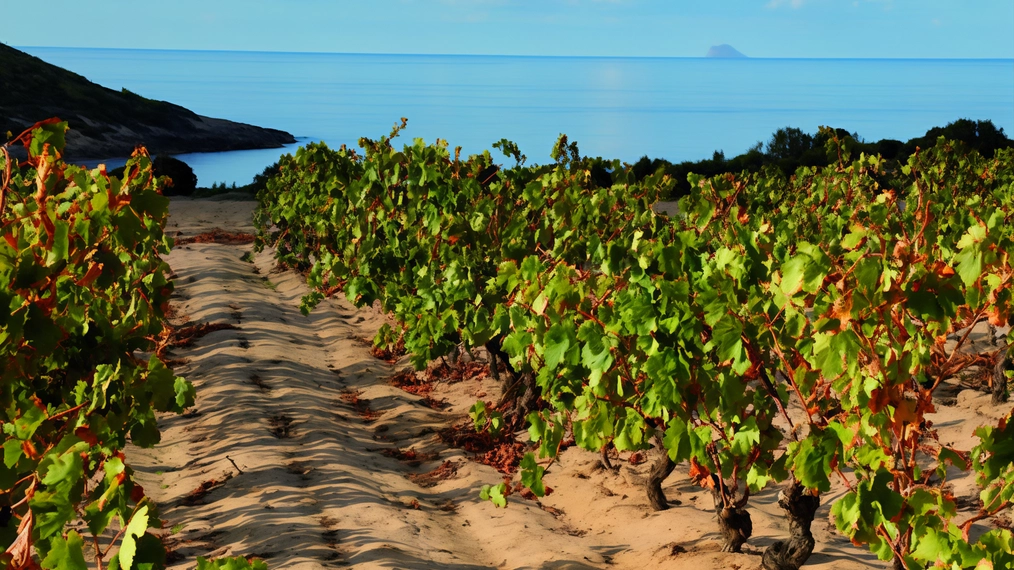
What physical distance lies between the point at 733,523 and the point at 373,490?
263cm

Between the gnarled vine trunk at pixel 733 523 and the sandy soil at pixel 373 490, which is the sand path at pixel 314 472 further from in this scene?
the gnarled vine trunk at pixel 733 523

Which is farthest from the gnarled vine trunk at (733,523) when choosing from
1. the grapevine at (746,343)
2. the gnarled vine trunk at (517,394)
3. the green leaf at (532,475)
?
the gnarled vine trunk at (517,394)

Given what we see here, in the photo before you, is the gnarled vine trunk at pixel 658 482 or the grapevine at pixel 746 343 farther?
the gnarled vine trunk at pixel 658 482

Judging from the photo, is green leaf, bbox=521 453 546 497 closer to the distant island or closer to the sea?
the sea

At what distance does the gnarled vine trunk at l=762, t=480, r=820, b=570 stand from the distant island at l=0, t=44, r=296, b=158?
52.2 meters

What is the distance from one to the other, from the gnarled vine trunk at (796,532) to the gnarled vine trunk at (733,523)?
27 cm

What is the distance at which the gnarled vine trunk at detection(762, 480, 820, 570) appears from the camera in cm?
480

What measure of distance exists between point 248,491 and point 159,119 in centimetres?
6319

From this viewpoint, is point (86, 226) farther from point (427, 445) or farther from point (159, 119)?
point (159, 119)

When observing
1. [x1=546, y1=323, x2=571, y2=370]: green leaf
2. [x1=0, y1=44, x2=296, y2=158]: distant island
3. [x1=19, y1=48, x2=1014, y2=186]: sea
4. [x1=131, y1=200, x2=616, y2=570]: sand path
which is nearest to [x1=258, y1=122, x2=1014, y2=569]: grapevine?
[x1=546, y1=323, x2=571, y2=370]: green leaf

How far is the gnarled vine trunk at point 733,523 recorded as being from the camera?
520 centimetres

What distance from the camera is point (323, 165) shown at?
505 inches

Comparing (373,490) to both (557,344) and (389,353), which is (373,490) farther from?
(389,353)

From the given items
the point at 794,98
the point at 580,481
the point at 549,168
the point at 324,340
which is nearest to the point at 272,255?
the point at 324,340
